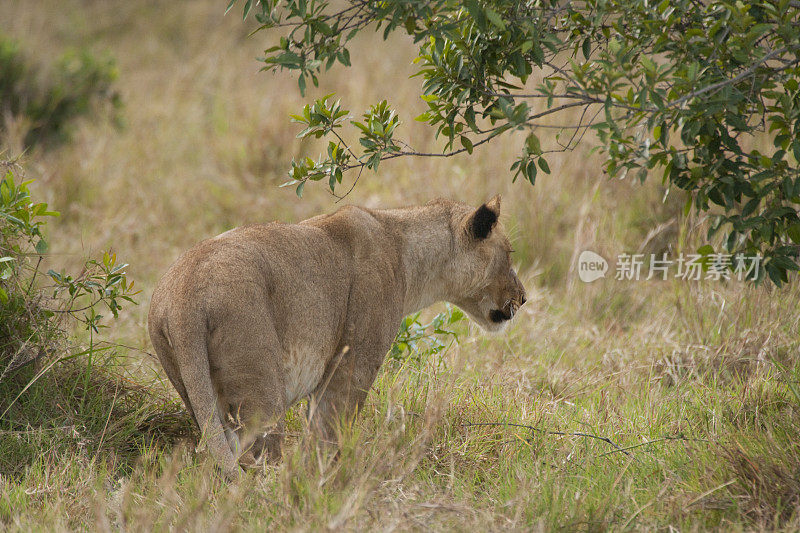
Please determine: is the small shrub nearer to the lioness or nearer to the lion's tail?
the lioness

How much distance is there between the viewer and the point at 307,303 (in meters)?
3.75

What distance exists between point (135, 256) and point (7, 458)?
12.7ft

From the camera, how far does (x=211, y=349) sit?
3375mm

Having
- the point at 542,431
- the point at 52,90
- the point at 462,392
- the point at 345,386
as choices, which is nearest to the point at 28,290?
the point at 345,386

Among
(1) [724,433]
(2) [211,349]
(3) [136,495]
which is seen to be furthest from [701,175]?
(3) [136,495]

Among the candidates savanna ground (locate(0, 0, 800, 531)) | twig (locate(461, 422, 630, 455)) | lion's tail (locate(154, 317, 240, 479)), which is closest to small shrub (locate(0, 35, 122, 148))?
savanna ground (locate(0, 0, 800, 531))

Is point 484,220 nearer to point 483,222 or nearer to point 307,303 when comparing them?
point 483,222

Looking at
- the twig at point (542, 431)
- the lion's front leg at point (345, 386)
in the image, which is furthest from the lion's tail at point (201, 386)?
the twig at point (542, 431)

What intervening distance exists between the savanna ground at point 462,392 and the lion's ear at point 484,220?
0.77m

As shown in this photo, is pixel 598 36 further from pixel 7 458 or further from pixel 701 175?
pixel 7 458

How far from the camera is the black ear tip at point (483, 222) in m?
4.53

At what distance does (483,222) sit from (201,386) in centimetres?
190

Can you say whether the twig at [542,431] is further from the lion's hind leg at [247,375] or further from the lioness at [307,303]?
the lion's hind leg at [247,375]

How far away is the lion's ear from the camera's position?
4.54 metres
